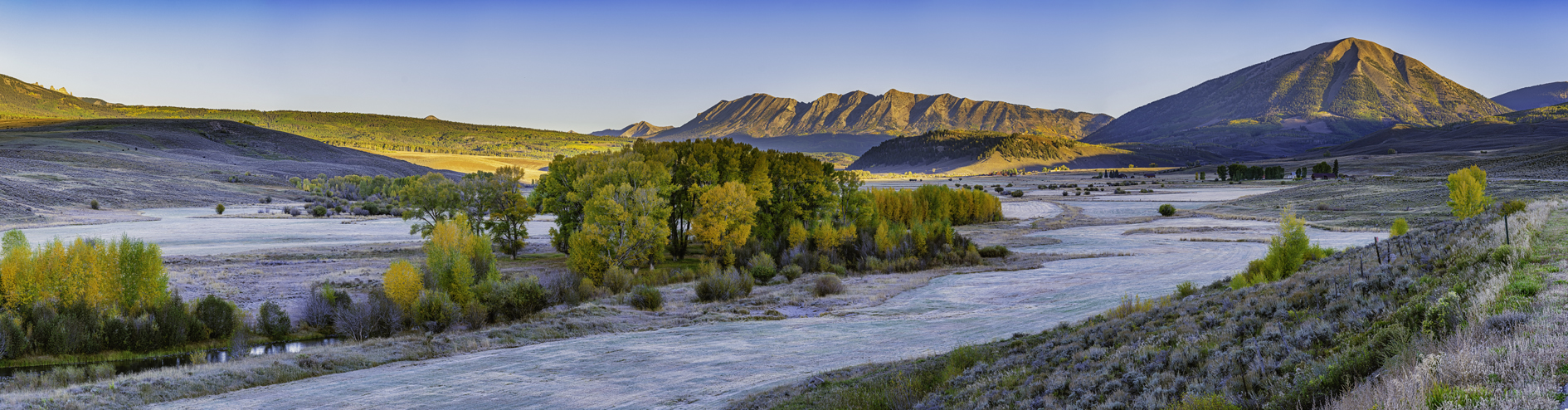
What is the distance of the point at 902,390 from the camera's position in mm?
9828

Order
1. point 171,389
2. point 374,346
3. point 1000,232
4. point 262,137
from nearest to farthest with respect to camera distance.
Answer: point 171,389, point 374,346, point 1000,232, point 262,137

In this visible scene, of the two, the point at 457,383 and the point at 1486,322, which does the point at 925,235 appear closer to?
the point at 457,383

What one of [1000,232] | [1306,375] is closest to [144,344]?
[1306,375]

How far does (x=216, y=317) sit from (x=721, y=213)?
63.4ft

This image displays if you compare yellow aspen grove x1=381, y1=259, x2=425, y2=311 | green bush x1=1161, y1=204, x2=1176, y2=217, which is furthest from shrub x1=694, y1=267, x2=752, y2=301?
green bush x1=1161, y1=204, x2=1176, y2=217

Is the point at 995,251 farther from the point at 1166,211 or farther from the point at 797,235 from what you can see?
the point at 1166,211

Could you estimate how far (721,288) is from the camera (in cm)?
2445

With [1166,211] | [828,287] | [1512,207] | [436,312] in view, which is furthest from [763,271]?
[1166,211]

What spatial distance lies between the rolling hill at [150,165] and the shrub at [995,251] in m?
48.8

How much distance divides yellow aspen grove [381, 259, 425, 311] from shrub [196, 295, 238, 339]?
3.73 meters

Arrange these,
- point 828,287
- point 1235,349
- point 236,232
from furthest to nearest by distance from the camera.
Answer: point 236,232, point 828,287, point 1235,349

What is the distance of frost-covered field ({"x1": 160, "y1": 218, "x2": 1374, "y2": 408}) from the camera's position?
40.1 feet

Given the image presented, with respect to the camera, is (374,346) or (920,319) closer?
(374,346)

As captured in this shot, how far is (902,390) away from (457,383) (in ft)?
26.5
